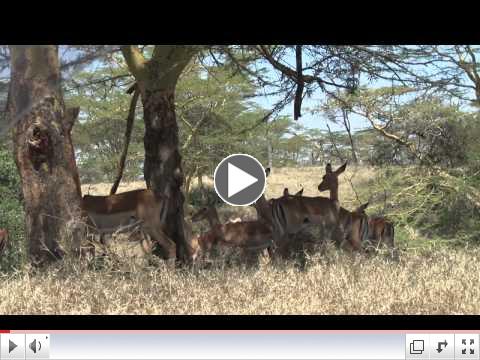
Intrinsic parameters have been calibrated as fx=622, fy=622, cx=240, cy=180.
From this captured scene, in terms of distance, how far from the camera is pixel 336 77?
24.4ft

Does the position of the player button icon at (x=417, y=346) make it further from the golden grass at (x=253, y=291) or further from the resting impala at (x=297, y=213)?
the resting impala at (x=297, y=213)

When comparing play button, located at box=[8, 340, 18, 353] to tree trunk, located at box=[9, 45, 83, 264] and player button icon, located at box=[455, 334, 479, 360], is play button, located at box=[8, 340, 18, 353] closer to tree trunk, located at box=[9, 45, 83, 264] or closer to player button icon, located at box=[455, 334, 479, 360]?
player button icon, located at box=[455, 334, 479, 360]

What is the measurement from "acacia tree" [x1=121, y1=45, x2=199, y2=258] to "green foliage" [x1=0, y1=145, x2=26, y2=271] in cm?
211

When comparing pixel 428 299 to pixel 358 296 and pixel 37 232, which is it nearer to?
pixel 358 296

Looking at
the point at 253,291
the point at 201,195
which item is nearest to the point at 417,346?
the point at 253,291

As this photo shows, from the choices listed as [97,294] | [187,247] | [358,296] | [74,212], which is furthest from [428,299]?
[187,247]

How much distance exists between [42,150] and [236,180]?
218 centimetres

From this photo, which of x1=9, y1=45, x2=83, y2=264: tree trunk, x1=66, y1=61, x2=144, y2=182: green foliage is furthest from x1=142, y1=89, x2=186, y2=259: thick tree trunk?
x1=66, y1=61, x2=144, y2=182: green foliage

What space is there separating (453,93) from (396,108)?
1.02 meters

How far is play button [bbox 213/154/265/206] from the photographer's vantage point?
406 cm

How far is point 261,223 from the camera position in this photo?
7391 mm

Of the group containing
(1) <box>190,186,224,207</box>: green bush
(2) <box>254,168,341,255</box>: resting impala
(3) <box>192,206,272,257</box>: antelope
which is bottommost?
(3) <box>192,206,272,257</box>: antelope

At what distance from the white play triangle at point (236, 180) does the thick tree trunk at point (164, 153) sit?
2685mm

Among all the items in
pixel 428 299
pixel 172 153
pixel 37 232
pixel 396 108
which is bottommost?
pixel 428 299
